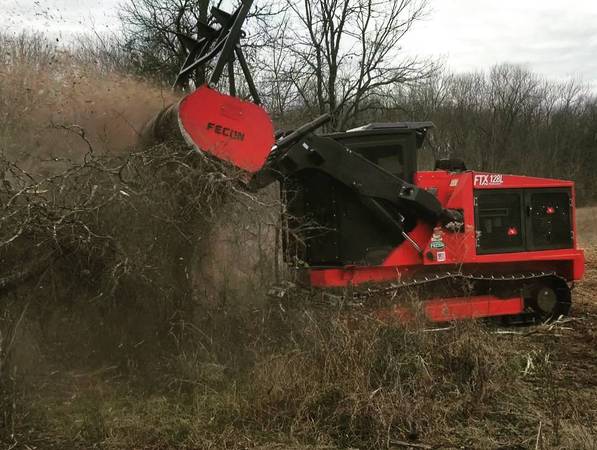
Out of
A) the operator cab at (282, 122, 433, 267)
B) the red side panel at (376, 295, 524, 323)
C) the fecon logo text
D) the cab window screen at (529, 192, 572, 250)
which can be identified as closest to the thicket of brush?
the fecon logo text

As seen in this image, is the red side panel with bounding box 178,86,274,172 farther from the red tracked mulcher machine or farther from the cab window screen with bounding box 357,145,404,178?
the cab window screen with bounding box 357,145,404,178

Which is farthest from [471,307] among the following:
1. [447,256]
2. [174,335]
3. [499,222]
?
[174,335]

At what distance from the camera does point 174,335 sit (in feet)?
16.8

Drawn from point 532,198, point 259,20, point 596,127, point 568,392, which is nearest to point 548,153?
point 596,127

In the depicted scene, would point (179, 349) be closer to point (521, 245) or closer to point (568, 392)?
point (568, 392)

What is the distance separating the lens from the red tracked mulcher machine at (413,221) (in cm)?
674

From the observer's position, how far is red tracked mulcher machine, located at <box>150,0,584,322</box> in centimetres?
674

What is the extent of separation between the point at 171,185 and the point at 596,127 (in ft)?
182

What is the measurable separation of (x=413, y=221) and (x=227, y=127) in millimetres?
3028

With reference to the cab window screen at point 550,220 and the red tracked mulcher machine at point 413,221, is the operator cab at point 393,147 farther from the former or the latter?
the cab window screen at point 550,220

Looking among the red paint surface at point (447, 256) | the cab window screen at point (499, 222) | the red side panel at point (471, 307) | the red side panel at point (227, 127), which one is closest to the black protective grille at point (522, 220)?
the cab window screen at point (499, 222)

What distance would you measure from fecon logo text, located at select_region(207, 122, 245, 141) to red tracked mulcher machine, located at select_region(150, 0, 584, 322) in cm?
78

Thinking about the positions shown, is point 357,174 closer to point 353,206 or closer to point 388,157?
point 353,206

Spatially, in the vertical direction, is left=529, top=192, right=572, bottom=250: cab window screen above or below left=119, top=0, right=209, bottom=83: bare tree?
below
